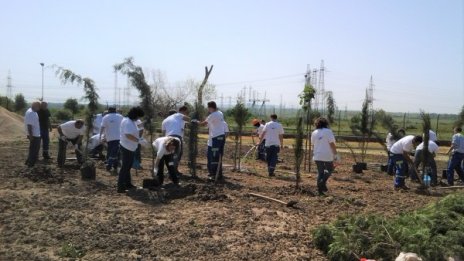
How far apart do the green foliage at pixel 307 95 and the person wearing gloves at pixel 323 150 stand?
16.4 feet

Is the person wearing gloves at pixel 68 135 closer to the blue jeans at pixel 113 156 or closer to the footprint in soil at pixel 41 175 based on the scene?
the blue jeans at pixel 113 156

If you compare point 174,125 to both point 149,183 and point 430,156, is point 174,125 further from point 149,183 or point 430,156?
point 430,156

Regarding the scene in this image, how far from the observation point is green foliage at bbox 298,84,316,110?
14992 mm

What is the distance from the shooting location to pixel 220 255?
5.81 meters

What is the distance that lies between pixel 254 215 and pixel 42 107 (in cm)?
872

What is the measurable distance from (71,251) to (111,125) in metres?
6.44

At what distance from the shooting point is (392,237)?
19.7 feet

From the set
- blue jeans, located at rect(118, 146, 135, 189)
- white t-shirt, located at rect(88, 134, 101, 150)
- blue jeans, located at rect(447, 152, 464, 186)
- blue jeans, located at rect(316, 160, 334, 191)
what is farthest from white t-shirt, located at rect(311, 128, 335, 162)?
white t-shirt, located at rect(88, 134, 101, 150)

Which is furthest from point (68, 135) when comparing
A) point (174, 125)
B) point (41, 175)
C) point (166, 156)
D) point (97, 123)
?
point (166, 156)

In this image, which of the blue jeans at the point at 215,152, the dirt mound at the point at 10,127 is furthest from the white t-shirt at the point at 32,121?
the dirt mound at the point at 10,127

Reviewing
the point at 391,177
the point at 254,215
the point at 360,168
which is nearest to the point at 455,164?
the point at 391,177

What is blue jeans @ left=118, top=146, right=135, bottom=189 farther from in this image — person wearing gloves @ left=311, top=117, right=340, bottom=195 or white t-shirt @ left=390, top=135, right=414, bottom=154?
white t-shirt @ left=390, top=135, right=414, bottom=154

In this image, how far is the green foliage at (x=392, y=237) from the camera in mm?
5715

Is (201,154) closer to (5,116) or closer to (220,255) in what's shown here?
(220,255)
